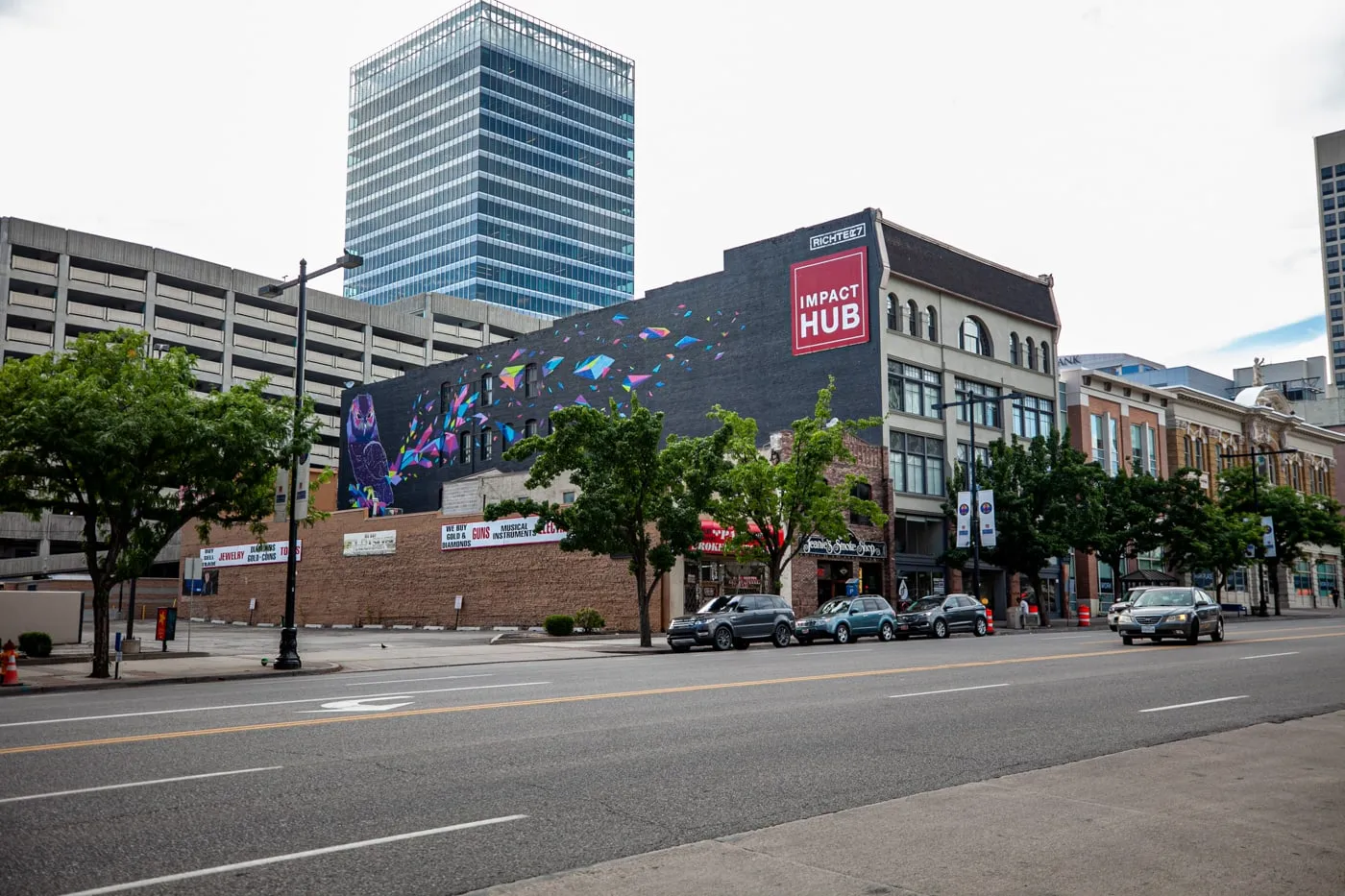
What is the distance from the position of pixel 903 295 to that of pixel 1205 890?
4604 cm

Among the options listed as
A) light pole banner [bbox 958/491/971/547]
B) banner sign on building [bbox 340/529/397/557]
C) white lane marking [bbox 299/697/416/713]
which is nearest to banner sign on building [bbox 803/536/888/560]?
light pole banner [bbox 958/491/971/547]

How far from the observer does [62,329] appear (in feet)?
260

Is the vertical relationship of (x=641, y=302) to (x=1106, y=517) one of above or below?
above

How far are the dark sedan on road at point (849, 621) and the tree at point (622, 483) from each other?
462 cm

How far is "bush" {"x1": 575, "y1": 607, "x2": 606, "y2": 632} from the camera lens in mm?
40688

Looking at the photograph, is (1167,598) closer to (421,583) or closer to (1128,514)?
(1128,514)

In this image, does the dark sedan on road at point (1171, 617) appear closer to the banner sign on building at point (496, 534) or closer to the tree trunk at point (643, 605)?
the tree trunk at point (643, 605)

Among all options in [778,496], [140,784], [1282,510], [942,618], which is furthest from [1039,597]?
[140,784]

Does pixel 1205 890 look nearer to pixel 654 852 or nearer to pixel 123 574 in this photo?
pixel 654 852

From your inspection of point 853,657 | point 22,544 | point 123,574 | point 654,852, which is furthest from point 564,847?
point 22,544

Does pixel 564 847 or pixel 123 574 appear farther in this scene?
pixel 123 574

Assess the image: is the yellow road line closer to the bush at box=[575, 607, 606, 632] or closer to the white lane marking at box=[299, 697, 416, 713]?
the white lane marking at box=[299, 697, 416, 713]

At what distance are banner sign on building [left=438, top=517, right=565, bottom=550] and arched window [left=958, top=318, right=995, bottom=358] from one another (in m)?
22.5

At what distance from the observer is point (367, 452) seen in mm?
77750
